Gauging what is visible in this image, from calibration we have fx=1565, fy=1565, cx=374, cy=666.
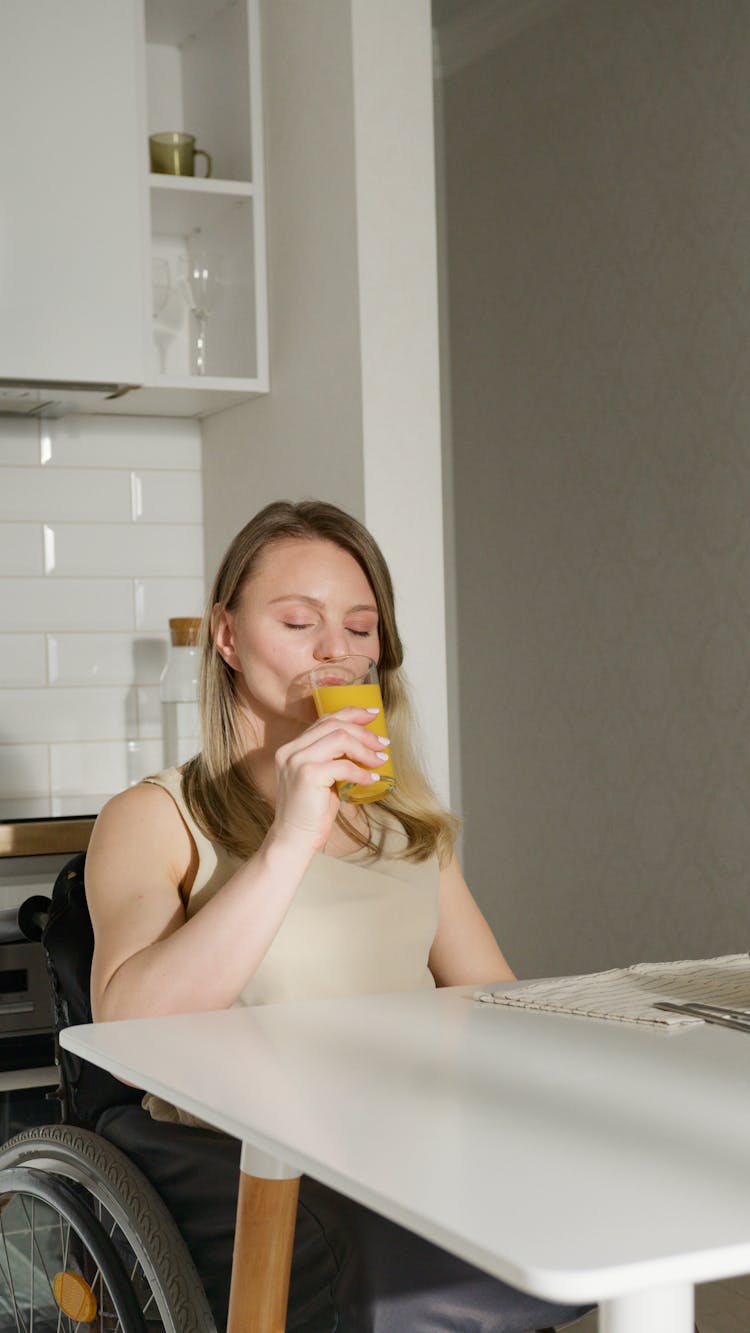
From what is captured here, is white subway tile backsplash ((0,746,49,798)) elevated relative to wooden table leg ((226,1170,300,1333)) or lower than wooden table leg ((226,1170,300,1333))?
elevated

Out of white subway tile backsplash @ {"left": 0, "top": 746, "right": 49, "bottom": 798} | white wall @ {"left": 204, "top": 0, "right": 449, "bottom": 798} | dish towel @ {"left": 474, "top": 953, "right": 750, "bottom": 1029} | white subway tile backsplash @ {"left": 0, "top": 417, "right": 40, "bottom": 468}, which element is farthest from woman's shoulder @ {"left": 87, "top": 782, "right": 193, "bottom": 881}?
white subway tile backsplash @ {"left": 0, "top": 417, "right": 40, "bottom": 468}

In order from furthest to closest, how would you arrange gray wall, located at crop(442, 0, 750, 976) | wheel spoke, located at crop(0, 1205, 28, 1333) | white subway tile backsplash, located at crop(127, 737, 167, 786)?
1. gray wall, located at crop(442, 0, 750, 976)
2. white subway tile backsplash, located at crop(127, 737, 167, 786)
3. wheel spoke, located at crop(0, 1205, 28, 1333)

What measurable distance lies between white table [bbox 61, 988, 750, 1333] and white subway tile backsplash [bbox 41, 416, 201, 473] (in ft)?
6.32

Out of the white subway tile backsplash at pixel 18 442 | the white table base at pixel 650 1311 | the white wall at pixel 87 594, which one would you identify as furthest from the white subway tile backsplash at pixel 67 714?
the white table base at pixel 650 1311

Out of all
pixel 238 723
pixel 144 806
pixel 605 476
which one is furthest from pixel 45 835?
pixel 605 476

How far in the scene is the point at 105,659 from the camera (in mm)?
3152

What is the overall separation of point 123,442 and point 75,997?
5.65ft

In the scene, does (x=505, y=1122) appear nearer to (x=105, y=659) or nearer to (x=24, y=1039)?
(x=24, y=1039)

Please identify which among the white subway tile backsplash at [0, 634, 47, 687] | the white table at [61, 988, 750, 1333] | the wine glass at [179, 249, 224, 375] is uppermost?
the wine glass at [179, 249, 224, 375]

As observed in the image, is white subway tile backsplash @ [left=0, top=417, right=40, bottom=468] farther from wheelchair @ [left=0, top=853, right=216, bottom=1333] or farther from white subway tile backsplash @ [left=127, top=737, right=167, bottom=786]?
wheelchair @ [left=0, top=853, right=216, bottom=1333]

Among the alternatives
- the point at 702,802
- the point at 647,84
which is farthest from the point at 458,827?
the point at 647,84

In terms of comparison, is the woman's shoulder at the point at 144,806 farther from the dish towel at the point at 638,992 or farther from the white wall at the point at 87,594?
the white wall at the point at 87,594

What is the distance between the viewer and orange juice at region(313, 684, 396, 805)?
159cm

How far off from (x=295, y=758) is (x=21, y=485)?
5.71 feet
